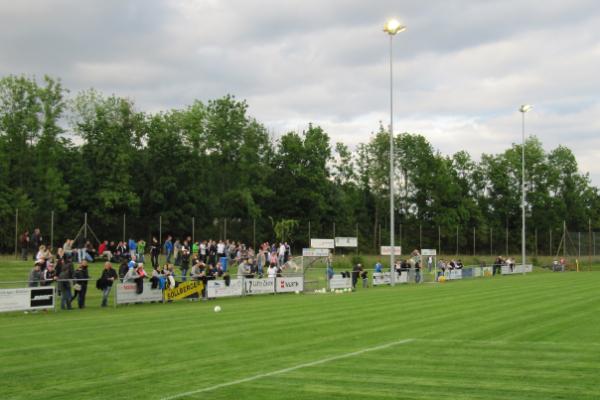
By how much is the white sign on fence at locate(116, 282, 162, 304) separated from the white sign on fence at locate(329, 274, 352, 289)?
11.3m

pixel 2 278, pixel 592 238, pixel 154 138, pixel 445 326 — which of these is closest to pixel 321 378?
pixel 445 326

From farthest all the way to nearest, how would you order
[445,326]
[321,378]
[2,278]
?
[2,278], [445,326], [321,378]

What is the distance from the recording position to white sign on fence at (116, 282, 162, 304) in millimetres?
25922

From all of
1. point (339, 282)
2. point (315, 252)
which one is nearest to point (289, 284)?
point (339, 282)

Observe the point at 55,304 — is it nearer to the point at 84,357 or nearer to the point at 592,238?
the point at 84,357

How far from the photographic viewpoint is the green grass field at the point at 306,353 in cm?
973

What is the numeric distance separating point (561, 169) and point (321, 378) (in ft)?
361

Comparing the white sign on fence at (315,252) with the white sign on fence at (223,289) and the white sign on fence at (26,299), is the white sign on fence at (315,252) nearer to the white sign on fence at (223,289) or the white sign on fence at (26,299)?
the white sign on fence at (223,289)

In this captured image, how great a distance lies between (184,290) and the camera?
94.7 feet

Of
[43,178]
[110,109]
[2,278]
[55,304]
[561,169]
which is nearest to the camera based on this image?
[55,304]

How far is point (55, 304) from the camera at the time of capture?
23.9 meters

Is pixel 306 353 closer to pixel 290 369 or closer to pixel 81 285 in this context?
pixel 290 369

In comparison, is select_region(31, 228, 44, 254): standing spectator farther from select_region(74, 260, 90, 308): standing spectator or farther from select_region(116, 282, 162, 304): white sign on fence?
select_region(74, 260, 90, 308): standing spectator

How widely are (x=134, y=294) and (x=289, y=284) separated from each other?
1000 cm
